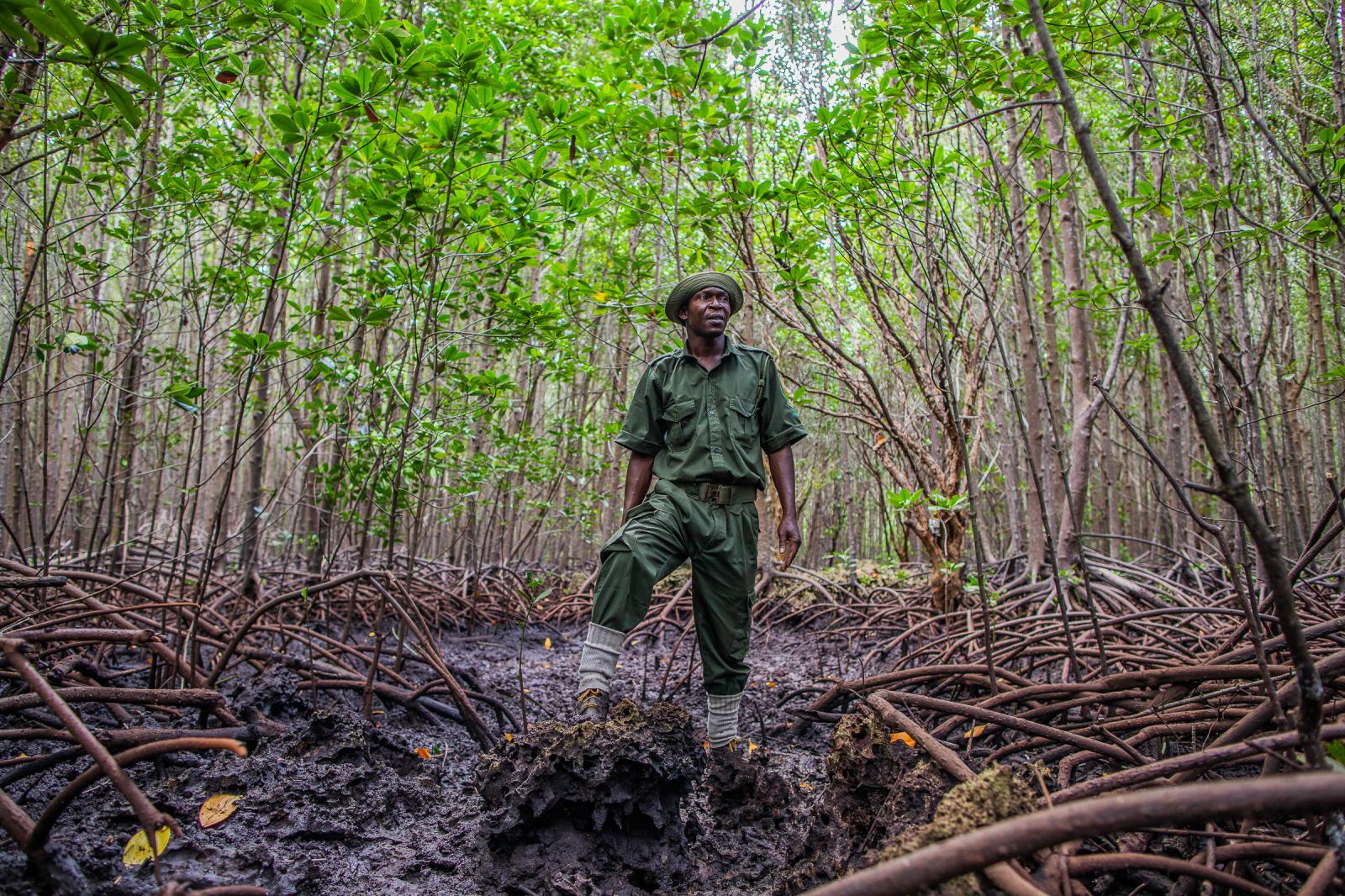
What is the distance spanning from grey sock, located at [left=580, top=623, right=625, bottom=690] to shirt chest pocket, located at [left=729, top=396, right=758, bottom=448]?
0.88m

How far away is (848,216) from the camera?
160 inches

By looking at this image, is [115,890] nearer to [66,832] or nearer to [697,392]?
[66,832]

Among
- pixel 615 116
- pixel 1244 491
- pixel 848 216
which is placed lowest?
pixel 1244 491

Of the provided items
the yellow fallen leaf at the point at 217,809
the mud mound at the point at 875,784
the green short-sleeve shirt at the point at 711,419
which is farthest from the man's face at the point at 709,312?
the yellow fallen leaf at the point at 217,809

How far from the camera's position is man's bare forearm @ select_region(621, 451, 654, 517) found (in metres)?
2.97

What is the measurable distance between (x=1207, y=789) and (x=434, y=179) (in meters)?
3.23

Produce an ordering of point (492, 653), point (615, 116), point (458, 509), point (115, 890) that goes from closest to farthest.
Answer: point (115, 890)
point (615, 116)
point (492, 653)
point (458, 509)

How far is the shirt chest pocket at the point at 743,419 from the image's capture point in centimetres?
280

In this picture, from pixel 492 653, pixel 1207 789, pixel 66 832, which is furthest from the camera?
pixel 492 653

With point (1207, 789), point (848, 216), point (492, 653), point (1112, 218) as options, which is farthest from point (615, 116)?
point (1207, 789)

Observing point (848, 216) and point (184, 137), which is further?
point (848, 216)

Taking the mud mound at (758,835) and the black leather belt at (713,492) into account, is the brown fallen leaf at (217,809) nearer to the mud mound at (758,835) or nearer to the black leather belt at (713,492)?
the mud mound at (758,835)

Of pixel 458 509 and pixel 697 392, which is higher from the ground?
pixel 697 392

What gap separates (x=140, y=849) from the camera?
1.51 metres
